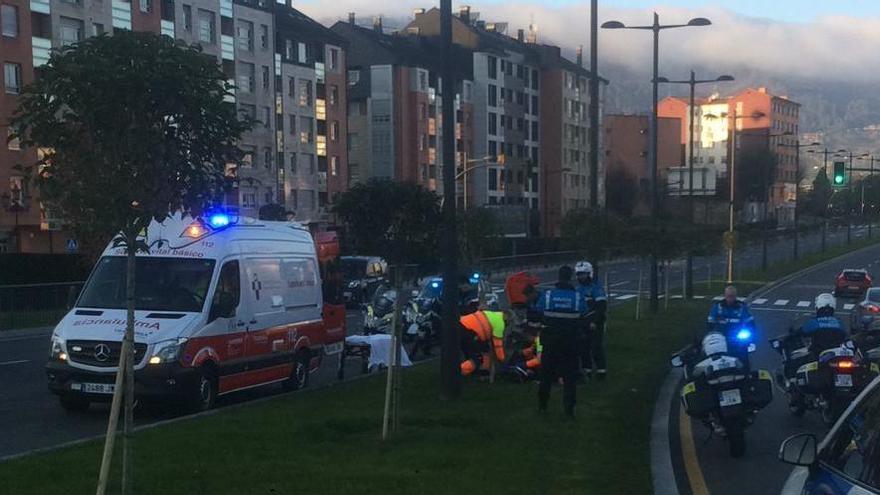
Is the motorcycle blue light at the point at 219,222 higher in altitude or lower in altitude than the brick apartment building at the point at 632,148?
lower

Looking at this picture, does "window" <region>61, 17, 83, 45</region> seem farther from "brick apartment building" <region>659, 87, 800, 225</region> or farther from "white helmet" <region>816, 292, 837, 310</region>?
"brick apartment building" <region>659, 87, 800, 225</region>

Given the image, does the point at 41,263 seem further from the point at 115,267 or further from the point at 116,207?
the point at 116,207

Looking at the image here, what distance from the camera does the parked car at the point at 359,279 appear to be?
40.8m

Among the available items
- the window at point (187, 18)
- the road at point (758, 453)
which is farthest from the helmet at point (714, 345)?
the window at point (187, 18)

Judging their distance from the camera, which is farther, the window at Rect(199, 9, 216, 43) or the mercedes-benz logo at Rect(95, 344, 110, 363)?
the window at Rect(199, 9, 216, 43)

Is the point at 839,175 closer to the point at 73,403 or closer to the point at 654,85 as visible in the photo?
the point at 654,85

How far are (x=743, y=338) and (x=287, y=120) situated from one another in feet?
212

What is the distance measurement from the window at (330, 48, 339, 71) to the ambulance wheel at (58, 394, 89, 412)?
69422 mm

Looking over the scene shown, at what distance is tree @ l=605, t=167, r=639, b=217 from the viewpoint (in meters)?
128

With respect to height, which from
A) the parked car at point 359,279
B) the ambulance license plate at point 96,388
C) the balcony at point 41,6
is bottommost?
the parked car at point 359,279

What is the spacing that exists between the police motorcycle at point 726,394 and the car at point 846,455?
5.55m

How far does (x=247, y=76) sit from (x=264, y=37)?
3.54 meters

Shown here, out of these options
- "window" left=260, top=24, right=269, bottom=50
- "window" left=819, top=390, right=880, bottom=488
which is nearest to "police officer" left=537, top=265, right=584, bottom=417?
"window" left=819, top=390, right=880, bottom=488

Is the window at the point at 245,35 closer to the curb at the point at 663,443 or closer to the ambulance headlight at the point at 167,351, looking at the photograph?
the curb at the point at 663,443
